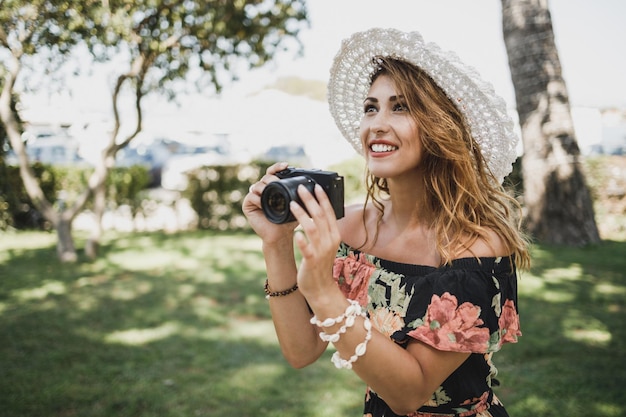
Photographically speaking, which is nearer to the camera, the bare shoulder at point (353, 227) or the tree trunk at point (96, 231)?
the bare shoulder at point (353, 227)

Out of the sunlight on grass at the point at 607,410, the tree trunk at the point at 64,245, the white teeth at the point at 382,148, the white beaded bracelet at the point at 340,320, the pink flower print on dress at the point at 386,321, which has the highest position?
the white teeth at the point at 382,148

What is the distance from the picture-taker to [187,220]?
39.4 ft

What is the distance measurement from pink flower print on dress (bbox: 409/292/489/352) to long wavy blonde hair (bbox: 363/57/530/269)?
0.15 metres

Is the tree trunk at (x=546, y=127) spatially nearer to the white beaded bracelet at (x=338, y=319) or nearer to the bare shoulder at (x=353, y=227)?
the bare shoulder at (x=353, y=227)

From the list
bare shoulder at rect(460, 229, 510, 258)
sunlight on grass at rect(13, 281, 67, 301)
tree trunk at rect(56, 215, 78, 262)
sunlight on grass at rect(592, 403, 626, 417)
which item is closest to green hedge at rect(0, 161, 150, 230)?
tree trunk at rect(56, 215, 78, 262)

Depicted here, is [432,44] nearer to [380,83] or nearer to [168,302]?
[380,83]

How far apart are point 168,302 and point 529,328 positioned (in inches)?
156

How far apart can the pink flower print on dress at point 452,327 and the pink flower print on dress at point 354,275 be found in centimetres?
30

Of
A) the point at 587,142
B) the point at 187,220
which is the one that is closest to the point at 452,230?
the point at 187,220

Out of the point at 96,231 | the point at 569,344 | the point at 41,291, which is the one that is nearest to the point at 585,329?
the point at 569,344

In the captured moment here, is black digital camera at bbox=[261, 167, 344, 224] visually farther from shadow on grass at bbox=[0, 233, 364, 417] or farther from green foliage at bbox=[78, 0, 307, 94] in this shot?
green foliage at bbox=[78, 0, 307, 94]

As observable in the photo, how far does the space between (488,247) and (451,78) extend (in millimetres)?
565

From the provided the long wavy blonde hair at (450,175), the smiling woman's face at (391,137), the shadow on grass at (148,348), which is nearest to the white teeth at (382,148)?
the smiling woman's face at (391,137)

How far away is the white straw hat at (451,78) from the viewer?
1676 millimetres
